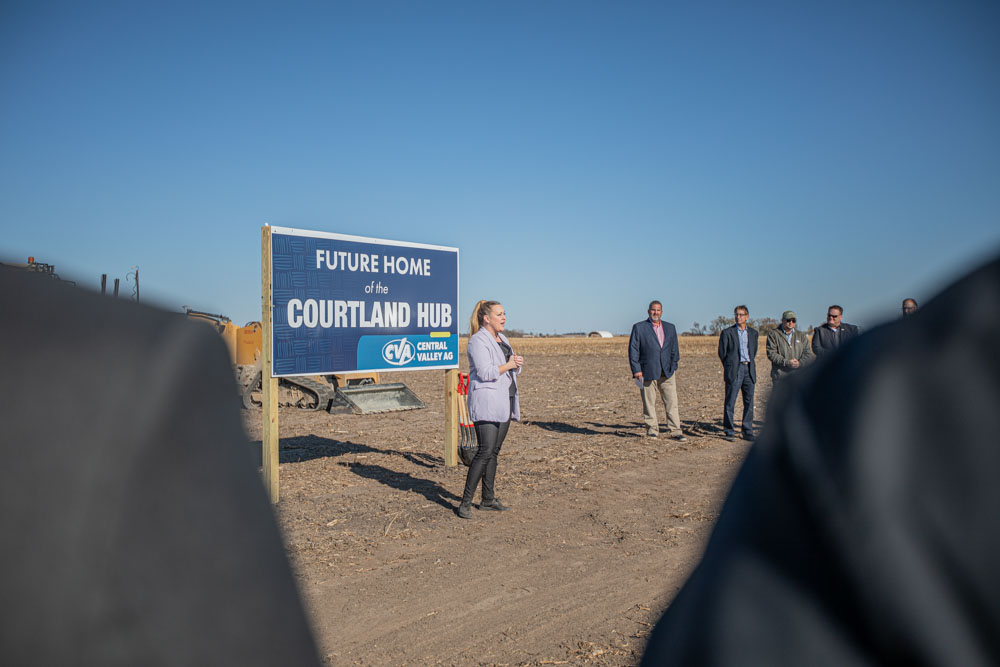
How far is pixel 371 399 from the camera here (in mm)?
16250

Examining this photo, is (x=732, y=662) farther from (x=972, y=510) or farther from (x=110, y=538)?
(x=110, y=538)

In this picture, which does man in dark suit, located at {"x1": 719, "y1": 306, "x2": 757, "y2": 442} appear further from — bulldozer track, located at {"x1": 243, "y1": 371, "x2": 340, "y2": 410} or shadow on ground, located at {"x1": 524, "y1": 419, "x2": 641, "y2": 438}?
bulldozer track, located at {"x1": 243, "y1": 371, "x2": 340, "y2": 410}

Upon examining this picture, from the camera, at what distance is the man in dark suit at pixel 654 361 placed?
11.5m

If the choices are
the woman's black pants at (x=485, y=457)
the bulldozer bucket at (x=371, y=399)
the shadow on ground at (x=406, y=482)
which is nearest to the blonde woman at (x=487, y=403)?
the woman's black pants at (x=485, y=457)

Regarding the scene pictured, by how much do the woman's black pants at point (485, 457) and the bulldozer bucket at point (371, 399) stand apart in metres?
9.17

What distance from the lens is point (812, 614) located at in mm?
552

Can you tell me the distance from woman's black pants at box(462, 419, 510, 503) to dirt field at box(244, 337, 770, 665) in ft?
1.04

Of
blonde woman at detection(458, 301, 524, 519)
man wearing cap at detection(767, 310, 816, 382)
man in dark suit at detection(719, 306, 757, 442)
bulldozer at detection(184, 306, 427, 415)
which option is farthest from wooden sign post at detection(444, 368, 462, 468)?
bulldozer at detection(184, 306, 427, 415)

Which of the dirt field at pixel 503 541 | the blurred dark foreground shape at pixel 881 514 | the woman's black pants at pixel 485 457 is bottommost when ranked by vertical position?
the dirt field at pixel 503 541

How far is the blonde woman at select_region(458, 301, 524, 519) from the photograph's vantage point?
6941 mm

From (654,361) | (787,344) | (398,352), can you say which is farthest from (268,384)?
(787,344)

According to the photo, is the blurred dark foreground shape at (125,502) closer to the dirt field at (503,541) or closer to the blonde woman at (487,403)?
the dirt field at (503,541)

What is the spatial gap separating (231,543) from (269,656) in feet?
0.29

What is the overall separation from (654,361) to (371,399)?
759cm
